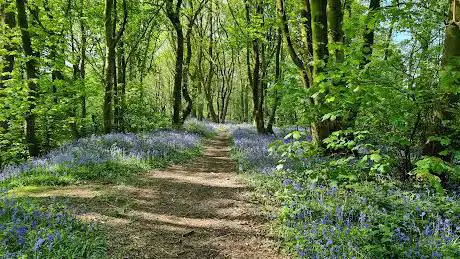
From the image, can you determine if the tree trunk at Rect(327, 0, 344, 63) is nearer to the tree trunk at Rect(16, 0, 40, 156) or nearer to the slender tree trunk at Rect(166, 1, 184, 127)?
the tree trunk at Rect(16, 0, 40, 156)

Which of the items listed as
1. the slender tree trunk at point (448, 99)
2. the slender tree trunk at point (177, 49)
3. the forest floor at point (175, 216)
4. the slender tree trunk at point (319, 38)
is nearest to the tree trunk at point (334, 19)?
the slender tree trunk at point (319, 38)

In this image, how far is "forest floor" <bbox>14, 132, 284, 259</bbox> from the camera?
16.3ft

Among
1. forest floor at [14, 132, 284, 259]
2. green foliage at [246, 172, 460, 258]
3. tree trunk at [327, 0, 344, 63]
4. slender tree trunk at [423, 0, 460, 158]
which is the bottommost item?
forest floor at [14, 132, 284, 259]

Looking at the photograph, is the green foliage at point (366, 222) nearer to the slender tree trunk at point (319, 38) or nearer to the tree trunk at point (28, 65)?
the slender tree trunk at point (319, 38)

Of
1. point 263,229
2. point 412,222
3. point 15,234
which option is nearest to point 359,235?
point 412,222

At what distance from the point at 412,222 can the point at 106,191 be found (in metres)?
6.08

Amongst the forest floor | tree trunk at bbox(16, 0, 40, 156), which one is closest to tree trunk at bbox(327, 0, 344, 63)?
the forest floor

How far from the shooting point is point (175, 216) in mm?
6426

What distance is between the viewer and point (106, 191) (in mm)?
7465

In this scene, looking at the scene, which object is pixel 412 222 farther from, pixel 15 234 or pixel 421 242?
pixel 15 234

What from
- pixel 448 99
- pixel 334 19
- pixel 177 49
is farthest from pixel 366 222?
pixel 177 49

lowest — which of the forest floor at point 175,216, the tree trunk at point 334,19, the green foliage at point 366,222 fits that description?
the forest floor at point 175,216

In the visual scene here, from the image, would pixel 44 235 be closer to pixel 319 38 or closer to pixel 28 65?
pixel 319 38

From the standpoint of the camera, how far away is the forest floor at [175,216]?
16.3 feet
